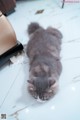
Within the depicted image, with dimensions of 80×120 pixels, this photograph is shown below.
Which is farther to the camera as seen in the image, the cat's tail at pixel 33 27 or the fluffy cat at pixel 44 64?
the cat's tail at pixel 33 27

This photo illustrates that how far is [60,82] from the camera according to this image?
1385mm

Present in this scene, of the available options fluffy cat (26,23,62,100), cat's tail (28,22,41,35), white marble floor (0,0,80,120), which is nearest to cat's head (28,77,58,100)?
fluffy cat (26,23,62,100)

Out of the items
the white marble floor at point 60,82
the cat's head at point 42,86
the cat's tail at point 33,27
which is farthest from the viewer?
the cat's tail at point 33,27

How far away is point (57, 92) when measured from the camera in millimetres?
1313

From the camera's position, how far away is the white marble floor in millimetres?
1233

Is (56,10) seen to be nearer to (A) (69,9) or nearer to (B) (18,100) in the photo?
(A) (69,9)

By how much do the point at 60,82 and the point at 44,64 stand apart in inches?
8.8

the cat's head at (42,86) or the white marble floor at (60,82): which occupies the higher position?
the cat's head at (42,86)

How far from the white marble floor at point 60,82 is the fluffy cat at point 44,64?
107 millimetres

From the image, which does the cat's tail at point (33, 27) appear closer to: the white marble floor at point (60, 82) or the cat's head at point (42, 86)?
the white marble floor at point (60, 82)

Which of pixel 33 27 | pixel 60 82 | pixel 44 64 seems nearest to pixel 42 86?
pixel 44 64

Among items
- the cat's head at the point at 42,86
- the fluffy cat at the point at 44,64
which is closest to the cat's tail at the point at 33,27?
the fluffy cat at the point at 44,64

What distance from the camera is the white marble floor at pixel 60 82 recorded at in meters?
1.23

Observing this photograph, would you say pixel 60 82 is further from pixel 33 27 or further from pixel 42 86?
pixel 33 27
